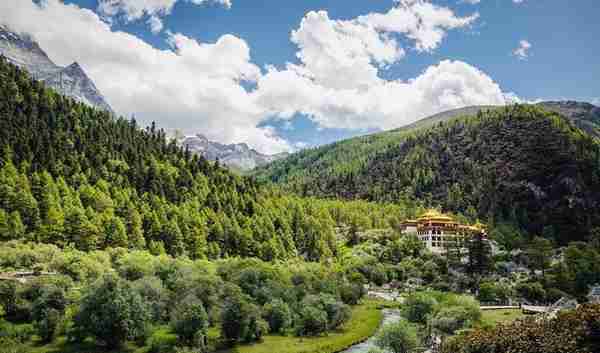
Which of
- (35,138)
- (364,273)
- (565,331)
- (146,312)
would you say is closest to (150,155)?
(35,138)

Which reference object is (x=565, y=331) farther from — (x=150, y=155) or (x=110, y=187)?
(x=150, y=155)

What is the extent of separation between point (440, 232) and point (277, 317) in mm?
106903

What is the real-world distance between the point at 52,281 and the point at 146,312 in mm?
18966

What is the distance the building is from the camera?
177 metres

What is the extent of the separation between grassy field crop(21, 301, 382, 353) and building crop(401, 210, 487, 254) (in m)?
75.3

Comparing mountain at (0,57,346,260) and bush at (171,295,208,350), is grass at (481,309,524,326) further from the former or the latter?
mountain at (0,57,346,260)

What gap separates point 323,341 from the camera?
90.6m

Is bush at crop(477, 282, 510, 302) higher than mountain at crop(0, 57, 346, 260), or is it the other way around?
mountain at crop(0, 57, 346, 260)

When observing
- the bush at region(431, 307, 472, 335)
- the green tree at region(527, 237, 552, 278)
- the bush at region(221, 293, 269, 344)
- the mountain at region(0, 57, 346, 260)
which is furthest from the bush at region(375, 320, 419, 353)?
the green tree at region(527, 237, 552, 278)

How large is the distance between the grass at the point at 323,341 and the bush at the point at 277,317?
10.5 feet

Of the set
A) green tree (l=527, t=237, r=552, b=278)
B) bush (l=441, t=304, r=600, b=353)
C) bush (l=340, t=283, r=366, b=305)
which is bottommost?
bush (l=340, t=283, r=366, b=305)

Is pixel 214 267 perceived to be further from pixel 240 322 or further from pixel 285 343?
pixel 285 343

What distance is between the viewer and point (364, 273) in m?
152

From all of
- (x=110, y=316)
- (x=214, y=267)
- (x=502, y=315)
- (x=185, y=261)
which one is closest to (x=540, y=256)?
(x=502, y=315)
